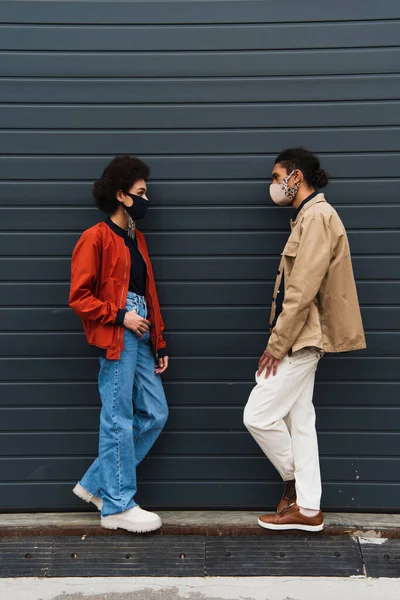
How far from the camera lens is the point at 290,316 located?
3857mm

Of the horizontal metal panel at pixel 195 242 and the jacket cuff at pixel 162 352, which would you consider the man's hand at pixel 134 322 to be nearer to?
the jacket cuff at pixel 162 352

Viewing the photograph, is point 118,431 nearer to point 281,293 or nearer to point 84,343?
point 84,343

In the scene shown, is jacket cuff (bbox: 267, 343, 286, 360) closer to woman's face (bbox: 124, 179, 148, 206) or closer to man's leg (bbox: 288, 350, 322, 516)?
man's leg (bbox: 288, 350, 322, 516)

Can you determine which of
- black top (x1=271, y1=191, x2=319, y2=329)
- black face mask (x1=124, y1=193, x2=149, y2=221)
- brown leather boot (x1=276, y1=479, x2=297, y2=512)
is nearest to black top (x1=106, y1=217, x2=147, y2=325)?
black face mask (x1=124, y1=193, x2=149, y2=221)

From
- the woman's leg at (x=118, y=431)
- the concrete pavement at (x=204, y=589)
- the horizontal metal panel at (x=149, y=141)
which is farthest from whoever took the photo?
the horizontal metal panel at (x=149, y=141)

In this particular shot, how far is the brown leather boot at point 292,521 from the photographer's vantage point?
4113mm

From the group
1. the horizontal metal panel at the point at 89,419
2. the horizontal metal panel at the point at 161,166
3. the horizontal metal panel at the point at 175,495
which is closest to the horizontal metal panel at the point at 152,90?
the horizontal metal panel at the point at 161,166

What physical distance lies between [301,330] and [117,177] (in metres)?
1.34

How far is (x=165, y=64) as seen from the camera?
4336 millimetres

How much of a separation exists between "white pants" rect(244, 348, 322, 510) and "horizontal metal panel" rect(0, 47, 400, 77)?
1710 millimetres

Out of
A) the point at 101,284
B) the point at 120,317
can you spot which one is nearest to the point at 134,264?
the point at 101,284

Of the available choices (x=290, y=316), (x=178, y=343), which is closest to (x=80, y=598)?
(x=178, y=343)

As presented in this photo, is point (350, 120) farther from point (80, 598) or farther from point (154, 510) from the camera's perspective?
point (80, 598)

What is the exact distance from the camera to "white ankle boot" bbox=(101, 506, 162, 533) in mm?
4148
